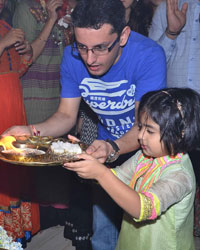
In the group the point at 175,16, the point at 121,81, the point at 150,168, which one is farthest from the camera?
the point at 175,16

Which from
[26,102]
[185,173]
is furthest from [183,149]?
[26,102]

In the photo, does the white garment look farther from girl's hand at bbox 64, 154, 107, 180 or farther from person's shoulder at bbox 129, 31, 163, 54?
girl's hand at bbox 64, 154, 107, 180

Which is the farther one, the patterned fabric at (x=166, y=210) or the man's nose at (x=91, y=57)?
the man's nose at (x=91, y=57)

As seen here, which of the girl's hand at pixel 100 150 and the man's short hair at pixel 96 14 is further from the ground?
the man's short hair at pixel 96 14

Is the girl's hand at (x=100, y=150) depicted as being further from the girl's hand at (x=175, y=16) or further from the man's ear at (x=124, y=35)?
the girl's hand at (x=175, y=16)

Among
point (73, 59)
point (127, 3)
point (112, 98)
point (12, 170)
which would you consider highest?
point (127, 3)

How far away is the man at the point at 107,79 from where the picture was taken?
6.34 feet

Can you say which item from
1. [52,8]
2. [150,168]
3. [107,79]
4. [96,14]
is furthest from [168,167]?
[52,8]

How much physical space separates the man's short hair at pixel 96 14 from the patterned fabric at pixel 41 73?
48.8 inches

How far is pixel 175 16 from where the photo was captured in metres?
2.73

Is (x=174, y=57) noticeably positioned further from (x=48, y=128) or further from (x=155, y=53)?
(x=48, y=128)

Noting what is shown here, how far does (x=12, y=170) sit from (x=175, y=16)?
172cm

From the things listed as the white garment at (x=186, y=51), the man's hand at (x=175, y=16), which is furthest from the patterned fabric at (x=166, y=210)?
the man's hand at (x=175, y=16)

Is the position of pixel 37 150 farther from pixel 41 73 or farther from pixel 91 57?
pixel 41 73
